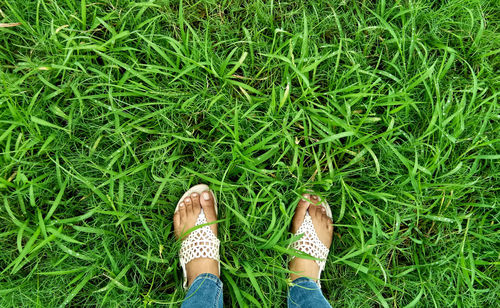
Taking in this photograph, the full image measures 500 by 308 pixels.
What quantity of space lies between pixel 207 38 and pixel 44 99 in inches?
35.0

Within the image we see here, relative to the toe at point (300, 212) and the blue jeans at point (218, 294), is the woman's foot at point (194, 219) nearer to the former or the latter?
the blue jeans at point (218, 294)

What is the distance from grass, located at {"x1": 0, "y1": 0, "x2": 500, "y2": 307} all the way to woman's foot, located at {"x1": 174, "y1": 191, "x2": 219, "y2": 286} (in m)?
0.06

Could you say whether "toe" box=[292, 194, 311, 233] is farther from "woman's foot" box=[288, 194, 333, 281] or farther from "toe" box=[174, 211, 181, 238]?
"toe" box=[174, 211, 181, 238]

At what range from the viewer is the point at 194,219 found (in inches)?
64.1

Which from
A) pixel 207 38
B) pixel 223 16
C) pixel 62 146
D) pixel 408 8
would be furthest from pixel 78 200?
pixel 408 8

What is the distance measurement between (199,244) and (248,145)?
58cm

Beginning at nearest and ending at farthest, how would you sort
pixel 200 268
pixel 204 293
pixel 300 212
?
pixel 204 293 < pixel 200 268 < pixel 300 212

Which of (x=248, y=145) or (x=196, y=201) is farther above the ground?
(x=248, y=145)

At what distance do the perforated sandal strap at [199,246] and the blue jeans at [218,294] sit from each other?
0.10 metres

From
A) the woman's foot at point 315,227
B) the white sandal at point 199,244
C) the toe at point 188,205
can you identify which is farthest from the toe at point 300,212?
the toe at point 188,205

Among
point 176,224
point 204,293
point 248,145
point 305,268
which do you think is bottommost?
point 305,268

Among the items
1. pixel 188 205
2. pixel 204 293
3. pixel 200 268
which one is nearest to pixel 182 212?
pixel 188 205

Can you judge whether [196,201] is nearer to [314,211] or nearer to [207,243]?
[207,243]

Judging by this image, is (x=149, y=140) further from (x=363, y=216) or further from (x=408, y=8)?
(x=408, y=8)
